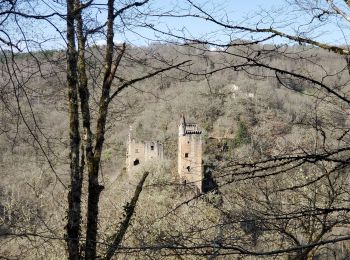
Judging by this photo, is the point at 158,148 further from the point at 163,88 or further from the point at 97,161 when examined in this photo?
the point at 97,161

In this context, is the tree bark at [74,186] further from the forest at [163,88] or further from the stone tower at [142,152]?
the stone tower at [142,152]

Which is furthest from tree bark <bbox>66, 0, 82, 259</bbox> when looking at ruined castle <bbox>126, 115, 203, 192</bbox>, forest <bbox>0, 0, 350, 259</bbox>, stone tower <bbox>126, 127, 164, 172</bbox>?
stone tower <bbox>126, 127, 164, 172</bbox>

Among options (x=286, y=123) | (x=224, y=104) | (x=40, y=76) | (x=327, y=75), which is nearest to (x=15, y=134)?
(x=40, y=76)

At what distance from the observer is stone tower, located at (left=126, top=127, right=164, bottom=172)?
1214 inches

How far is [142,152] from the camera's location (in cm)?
3117

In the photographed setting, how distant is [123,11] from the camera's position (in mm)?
3135

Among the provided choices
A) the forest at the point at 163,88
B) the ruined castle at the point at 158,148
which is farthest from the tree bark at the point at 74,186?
the ruined castle at the point at 158,148

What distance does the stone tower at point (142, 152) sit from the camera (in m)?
30.8

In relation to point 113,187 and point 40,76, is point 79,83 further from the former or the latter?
point 113,187

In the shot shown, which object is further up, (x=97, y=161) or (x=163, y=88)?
(x=163, y=88)

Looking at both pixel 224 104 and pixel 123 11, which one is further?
pixel 224 104

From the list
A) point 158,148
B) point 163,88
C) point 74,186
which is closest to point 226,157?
point 163,88

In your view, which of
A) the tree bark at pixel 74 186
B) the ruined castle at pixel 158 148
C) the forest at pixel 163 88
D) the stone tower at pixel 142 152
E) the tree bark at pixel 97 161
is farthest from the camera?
the stone tower at pixel 142 152

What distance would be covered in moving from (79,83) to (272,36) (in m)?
1.49
